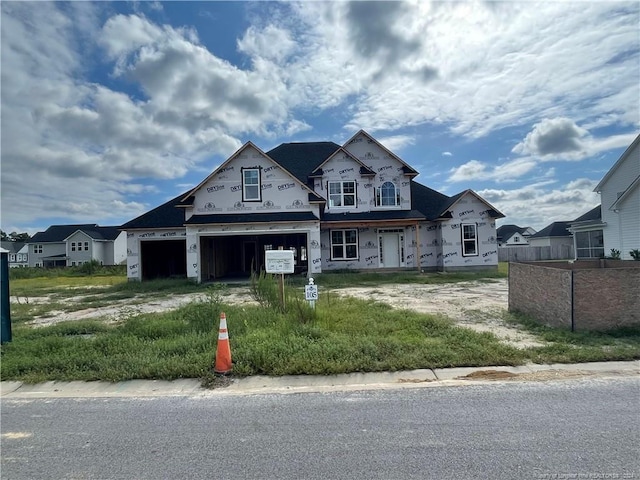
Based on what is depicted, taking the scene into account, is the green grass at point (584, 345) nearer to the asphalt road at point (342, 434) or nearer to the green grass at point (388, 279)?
the asphalt road at point (342, 434)

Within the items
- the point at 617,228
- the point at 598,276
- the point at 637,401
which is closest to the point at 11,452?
the point at 637,401

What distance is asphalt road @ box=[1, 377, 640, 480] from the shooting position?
9.98ft

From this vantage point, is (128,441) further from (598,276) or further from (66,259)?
(66,259)

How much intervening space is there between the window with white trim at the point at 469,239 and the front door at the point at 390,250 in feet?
12.8

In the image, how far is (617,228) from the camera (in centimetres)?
2278

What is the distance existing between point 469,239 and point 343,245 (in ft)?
24.7

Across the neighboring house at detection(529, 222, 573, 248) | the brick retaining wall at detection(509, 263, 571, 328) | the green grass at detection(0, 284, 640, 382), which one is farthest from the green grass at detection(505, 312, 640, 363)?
the neighboring house at detection(529, 222, 573, 248)

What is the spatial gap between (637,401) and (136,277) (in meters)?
21.4

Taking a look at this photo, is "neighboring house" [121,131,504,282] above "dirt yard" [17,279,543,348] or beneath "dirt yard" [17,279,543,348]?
above

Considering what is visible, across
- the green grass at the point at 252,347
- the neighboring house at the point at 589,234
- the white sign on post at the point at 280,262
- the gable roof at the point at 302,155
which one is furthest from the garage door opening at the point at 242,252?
the neighboring house at the point at 589,234

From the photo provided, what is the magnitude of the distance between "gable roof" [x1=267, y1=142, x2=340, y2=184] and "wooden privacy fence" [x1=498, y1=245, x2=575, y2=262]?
25380 mm

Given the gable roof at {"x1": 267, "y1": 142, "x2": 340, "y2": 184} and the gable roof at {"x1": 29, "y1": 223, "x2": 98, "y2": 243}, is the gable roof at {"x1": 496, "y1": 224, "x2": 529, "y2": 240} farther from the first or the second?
the gable roof at {"x1": 29, "y1": 223, "x2": 98, "y2": 243}

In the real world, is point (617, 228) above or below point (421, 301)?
above

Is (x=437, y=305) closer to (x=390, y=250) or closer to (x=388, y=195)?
(x=390, y=250)
